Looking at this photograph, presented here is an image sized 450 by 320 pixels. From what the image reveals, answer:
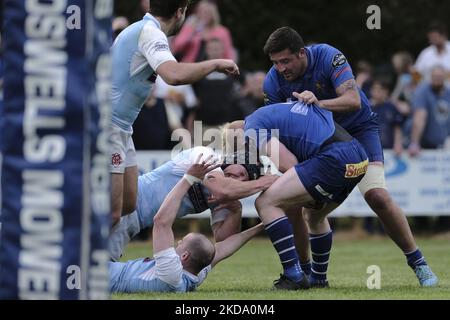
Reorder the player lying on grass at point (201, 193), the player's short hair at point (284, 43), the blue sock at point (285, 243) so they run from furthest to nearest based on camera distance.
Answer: the player's short hair at point (284, 43) → the player lying on grass at point (201, 193) → the blue sock at point (285, 243)

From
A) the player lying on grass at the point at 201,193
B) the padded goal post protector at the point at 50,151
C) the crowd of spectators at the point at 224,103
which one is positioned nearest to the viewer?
the padded goal post protector at the point at 50,151

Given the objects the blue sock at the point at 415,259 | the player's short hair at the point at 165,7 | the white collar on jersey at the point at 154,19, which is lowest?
the blue sock at the point at 415,259

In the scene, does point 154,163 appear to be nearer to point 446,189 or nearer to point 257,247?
point 257,247

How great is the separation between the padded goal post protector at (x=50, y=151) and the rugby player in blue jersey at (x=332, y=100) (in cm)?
370

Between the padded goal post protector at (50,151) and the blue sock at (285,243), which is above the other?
the padded goal post protector at (50,151)

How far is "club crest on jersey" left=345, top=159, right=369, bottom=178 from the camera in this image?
295 inches

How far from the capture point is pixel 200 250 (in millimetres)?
7332

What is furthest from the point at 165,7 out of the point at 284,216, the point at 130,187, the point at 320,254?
the point at 320,254

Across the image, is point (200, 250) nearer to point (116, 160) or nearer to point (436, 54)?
point (116, 160)

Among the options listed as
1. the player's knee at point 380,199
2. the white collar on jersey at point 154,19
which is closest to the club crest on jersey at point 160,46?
the white collar on jersey at point 154,19

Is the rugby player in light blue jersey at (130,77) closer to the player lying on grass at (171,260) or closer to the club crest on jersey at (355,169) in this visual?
the player lying on grass at (171,260)

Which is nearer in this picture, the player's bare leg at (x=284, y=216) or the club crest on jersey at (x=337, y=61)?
the player's bare leg at (x=284, y=216)

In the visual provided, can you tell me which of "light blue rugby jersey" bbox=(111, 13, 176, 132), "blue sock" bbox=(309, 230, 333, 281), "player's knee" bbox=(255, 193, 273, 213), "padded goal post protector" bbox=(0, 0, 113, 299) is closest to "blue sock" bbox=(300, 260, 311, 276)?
"blue sock" bbox=(309, 230, 333, 281)

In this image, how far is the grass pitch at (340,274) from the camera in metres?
7.19
